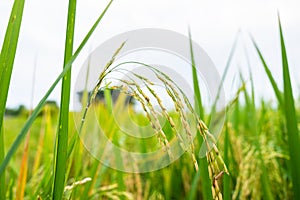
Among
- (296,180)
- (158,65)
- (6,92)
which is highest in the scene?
(158,65)

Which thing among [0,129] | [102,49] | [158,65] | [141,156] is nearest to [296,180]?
[158,65]

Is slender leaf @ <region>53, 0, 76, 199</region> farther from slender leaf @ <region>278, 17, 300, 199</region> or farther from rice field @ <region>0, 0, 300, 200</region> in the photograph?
slender leaf @ <region>278, 17, 300, 199</region>

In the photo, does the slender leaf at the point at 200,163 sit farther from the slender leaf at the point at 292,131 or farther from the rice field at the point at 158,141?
the slender leaf at the point at 292,131

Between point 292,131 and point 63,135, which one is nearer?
point 63,135

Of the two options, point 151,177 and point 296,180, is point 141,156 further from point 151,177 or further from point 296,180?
point 296,180

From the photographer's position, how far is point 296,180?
0.78 meters

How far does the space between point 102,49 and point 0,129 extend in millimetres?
207

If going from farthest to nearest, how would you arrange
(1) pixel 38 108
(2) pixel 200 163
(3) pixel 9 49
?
(2) pixel 200 163 < (3) pixel 9 49 < (1) pixel 38 108

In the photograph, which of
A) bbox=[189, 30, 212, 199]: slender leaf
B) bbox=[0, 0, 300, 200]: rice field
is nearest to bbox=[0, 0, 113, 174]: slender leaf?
bbox=[0, 0, 300, 200]: rice field

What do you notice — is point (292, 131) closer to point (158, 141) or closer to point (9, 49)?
point (158, 141)

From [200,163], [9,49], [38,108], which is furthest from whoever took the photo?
[200,163]

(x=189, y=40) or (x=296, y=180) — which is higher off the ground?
(x=189, y=40)

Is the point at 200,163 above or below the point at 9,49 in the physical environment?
below

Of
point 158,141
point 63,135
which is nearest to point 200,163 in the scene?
point 158,141
